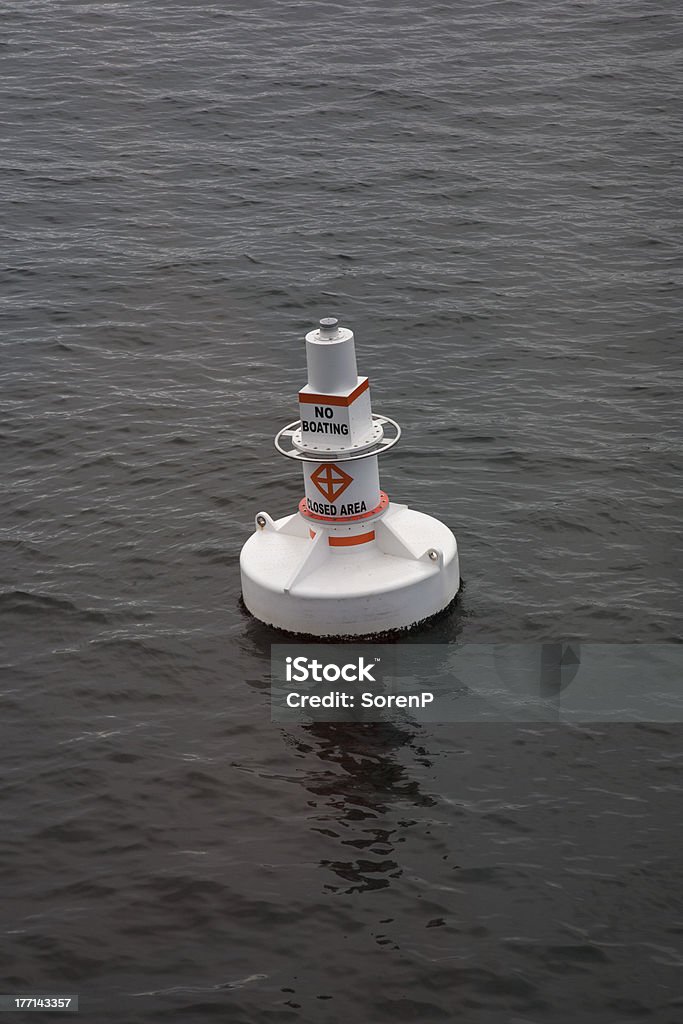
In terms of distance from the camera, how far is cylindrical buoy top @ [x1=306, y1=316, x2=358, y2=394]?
1168cm

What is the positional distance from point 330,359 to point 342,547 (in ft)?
6.29

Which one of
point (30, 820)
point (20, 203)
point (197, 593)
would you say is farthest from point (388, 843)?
point (20, 203)

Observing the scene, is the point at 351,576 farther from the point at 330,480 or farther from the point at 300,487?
the point at 300,487

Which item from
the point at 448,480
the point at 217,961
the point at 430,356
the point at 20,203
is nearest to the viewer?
the point at 217,961

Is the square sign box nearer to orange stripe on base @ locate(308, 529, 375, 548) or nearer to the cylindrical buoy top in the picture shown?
the cylindrical buoy top

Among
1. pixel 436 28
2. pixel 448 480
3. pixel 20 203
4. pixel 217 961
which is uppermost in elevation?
pixel 436 28

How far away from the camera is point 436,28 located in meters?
31.8

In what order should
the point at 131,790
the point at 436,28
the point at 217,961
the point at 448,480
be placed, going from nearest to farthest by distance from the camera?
1. the point at 217,961
2. the point at 131,790
3. the point at 448,480
4. the point at 436,28

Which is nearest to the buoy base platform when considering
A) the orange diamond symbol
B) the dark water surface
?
the orange diamond symbol

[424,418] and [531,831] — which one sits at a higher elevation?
[424,418]

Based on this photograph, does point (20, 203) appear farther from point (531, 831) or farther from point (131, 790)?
point (531, 831)

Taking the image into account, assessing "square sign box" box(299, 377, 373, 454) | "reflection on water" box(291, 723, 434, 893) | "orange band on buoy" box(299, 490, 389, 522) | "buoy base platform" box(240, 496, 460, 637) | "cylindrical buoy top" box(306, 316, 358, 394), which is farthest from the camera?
"orange band on buoy" box(299, 490, 389, 522)

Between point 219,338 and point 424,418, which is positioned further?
point 219,338

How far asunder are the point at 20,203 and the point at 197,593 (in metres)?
13.8
